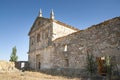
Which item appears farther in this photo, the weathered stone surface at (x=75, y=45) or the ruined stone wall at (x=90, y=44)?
the weathered stone surface at (x=75, y=45)

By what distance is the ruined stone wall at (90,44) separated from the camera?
580 inches

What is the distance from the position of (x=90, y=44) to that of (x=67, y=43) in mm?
4157

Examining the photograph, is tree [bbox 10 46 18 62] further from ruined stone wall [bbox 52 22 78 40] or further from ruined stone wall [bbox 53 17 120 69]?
ruined stone wall [bbox 53 17 120 69]

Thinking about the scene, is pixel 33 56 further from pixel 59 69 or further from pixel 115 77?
pixel 115 77

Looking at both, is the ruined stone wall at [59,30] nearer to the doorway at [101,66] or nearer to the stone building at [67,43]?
the stone building at [67,43]

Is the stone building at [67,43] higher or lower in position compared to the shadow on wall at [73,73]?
higher

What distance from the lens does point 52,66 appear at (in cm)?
2259

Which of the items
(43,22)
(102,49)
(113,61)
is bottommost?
(113,61)

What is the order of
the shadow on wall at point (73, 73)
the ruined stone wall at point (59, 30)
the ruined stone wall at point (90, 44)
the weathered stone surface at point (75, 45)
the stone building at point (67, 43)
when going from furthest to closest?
the ruined stone wall at point (59, 30)
the shadow on wall at point (73, 73)
the stone building at point (67, 43)
the weathered stone surface at point (75, 45)
the ruined stone wall at point (90, 44)

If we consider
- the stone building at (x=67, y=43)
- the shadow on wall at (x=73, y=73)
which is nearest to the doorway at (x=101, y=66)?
the stone building at (x=67, y=43)

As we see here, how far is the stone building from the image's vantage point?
15.1 meters

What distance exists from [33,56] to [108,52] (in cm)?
1676

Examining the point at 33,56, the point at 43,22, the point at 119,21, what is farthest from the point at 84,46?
the point at 33,56

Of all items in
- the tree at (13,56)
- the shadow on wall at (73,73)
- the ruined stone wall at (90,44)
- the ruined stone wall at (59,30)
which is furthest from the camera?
the tree at (13,56)
